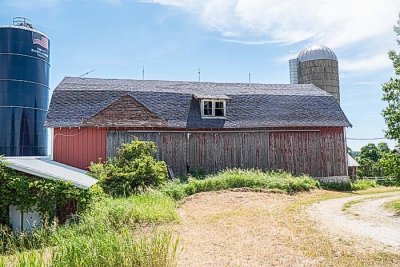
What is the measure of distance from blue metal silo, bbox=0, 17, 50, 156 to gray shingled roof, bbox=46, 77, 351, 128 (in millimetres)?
5619

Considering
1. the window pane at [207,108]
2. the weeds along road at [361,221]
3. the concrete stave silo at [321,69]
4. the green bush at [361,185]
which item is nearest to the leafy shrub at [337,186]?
the green bush at [361,185]

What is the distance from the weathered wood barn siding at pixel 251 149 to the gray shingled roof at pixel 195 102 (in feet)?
2.10

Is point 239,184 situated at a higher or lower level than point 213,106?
lower

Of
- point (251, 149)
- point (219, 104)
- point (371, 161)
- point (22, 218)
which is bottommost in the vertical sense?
point (22, 218)

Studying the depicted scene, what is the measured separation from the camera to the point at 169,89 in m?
23.0

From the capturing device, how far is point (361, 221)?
10852mm

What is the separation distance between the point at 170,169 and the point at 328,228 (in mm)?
11214

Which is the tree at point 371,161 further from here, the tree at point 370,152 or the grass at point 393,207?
the grass at point 393,207

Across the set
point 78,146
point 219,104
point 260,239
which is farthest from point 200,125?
point 260,239

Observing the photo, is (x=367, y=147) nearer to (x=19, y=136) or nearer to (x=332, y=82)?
(x=332, y=82)

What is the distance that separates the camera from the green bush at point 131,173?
48.9ft

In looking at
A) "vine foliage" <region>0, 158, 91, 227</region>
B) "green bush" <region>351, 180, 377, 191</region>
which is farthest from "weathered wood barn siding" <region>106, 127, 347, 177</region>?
"vine foliage" <region>0, 158, 91, 227</region>

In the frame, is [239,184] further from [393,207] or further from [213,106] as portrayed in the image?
[393,207]

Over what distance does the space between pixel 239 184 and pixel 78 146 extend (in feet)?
28.4
